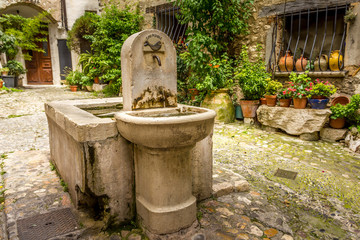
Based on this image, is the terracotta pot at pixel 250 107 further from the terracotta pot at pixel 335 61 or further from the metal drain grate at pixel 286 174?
the metal drain grate at pixel 286 174

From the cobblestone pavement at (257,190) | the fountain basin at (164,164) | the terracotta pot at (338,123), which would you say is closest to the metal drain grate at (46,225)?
the cobblestone pavement at (257,190)

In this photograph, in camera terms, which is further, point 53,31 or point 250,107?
point 53,31

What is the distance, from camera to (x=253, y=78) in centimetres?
494

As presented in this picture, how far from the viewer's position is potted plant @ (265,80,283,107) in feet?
15.8

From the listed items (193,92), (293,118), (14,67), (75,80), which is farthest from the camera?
(75,80)

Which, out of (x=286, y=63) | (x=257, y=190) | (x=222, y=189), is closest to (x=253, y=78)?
(x=286, y=63)

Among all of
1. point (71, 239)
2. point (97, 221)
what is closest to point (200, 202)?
point (97, 221)

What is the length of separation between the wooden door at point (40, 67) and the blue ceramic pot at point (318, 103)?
12.1 m

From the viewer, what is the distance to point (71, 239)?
5.89ft

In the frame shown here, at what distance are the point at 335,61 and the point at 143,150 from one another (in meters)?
4.17

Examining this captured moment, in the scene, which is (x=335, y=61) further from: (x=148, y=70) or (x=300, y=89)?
(x=148, y=70)

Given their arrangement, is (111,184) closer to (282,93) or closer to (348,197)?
(348,197)

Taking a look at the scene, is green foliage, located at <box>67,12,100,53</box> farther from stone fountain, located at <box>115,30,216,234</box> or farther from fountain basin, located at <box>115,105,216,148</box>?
fountain basin, located at <box>115,105,216,148</box>

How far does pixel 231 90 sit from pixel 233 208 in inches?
151
